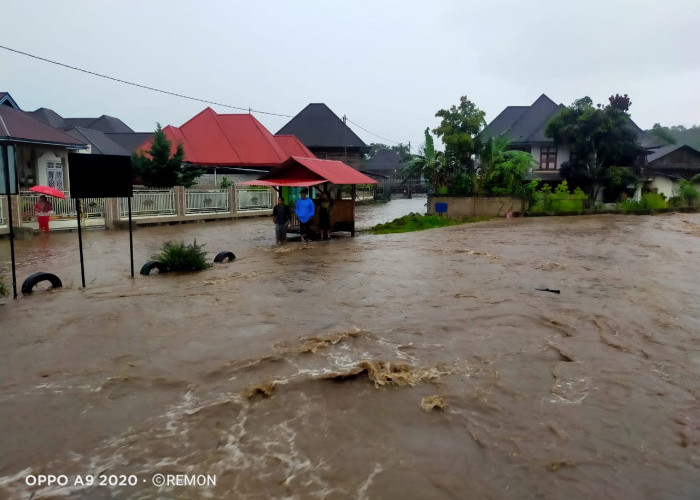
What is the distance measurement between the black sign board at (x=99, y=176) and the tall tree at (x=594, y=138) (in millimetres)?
26409

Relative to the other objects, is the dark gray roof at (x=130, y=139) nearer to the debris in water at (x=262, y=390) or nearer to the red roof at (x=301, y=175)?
the red roof at (x=301, y=175)

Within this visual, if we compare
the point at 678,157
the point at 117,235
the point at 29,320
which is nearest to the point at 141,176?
the point at 117,235

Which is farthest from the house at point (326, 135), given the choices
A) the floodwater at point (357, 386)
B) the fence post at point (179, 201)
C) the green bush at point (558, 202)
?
the floodwater at point (357, 386)

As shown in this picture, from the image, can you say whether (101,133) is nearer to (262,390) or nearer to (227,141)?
(227,141)

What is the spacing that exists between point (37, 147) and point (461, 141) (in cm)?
1859

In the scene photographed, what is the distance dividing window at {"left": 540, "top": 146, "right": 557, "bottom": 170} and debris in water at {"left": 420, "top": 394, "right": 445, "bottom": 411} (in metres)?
32.6

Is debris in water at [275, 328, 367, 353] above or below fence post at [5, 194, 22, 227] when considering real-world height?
below

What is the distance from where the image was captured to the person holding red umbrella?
18.2 meters

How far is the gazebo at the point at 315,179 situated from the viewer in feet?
51.9

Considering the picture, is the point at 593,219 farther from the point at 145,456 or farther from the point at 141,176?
the point at 145,456

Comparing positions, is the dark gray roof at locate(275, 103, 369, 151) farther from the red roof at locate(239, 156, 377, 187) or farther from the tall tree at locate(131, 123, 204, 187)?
the red roof at locate(239, 156, 377, 187)

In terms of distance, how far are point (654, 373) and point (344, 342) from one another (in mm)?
3230

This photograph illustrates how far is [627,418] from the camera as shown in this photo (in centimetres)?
464

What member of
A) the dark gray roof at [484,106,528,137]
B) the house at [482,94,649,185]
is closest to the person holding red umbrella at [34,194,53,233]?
the house at [482,94,649,185]
